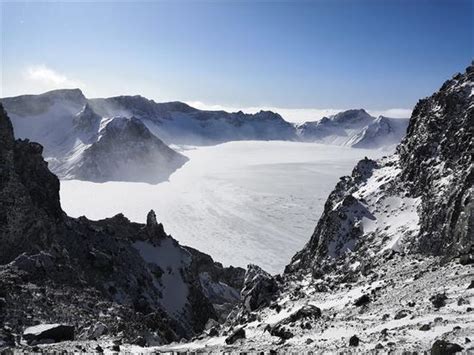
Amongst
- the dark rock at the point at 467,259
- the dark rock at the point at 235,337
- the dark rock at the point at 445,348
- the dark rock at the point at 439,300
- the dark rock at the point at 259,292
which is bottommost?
the dark rock at the point at 259,292

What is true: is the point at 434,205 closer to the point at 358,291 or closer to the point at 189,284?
the point at 358,291

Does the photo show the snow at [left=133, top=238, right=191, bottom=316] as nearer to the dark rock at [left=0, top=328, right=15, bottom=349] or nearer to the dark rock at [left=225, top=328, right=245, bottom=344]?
the dark rock at [left=225, top=328, right=245, bottom=344]

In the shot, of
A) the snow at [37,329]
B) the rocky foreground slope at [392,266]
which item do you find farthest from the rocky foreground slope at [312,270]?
the snow at [37,329]

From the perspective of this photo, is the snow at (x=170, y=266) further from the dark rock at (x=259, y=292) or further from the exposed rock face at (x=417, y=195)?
the dark rock at (x=259, y=292)

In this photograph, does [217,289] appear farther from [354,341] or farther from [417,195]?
[354,341]

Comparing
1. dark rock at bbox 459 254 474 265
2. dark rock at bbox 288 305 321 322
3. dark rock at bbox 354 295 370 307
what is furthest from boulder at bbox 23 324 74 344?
dark rock at bbox 459 254 474 265

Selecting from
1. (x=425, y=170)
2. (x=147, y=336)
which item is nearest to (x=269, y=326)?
(x=147, y=336)
